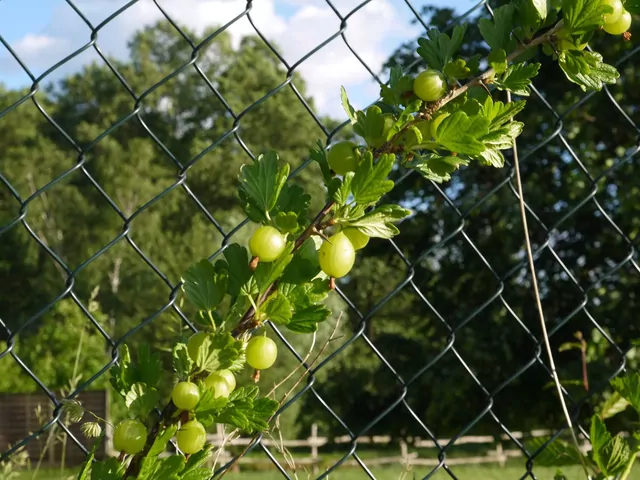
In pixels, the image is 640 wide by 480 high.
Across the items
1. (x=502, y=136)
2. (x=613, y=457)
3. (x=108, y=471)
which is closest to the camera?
(x=108, y=471)

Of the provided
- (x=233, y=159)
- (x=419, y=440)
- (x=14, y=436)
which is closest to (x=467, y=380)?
(x=419, y=440)

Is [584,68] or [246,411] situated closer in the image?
[246,411]

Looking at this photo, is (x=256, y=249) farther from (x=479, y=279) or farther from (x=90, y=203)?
(x=90, y=203)

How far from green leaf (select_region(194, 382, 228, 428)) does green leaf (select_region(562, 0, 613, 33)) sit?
17.5 inches

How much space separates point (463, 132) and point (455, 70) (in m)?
0.10

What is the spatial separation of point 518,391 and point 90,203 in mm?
13202

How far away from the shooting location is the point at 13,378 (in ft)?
39.8

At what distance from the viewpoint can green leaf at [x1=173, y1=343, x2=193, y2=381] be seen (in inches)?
21.1

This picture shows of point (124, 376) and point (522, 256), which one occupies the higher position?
point (124, 376)

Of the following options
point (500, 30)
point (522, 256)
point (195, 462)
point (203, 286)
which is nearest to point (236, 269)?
point (203, 286)

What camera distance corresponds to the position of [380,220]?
21.4 inches

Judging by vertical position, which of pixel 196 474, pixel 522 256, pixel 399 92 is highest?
pixel 399 92

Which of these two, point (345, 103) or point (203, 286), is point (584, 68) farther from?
point (203, 286)

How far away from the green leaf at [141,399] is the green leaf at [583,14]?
47cm
